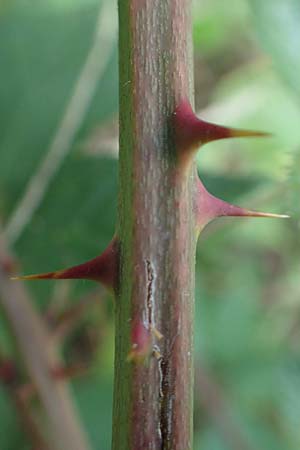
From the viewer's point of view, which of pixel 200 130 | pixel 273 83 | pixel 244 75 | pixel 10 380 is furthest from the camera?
pixel 244 75

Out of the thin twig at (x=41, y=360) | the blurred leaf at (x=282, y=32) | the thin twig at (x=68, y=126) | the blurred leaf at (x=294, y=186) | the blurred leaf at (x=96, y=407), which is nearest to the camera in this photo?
the blurred leaf at (x=294, y=186)

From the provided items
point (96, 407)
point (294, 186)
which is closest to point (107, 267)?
point (294, 186)

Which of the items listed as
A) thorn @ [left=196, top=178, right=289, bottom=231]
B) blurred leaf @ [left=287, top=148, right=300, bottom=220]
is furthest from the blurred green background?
thorn @ [left=196, top=178, right=289, bottom=231]

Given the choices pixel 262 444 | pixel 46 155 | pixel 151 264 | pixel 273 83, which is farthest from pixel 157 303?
pixel 273 83

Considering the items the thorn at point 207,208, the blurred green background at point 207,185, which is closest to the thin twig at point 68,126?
the blurred green background at point 207,185

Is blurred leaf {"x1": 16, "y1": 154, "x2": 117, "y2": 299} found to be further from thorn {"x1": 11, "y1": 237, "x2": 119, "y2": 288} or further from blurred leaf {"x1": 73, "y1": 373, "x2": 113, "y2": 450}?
thorn {"x1": 11, "y1": 237, "x2": 119, "y2": 288}

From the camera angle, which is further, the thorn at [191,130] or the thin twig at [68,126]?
the thin twig at [68,126]

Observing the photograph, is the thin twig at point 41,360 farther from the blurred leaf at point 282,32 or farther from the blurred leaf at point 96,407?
the blurred leaf at point 282,32

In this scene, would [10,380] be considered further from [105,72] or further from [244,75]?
[244,75]

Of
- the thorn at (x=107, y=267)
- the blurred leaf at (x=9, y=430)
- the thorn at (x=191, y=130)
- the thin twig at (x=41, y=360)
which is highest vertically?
the thorn at (x=191, y=130)
